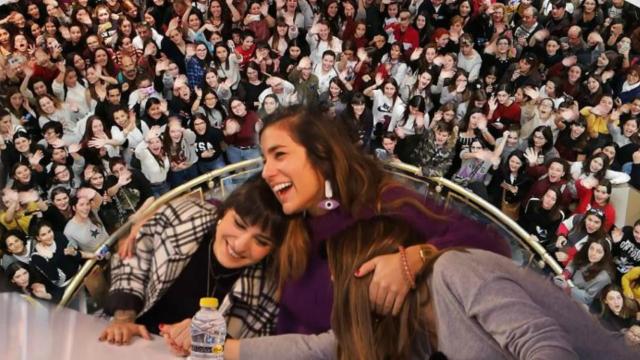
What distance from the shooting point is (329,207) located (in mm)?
4691

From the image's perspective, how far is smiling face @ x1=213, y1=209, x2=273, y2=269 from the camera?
15.5ft

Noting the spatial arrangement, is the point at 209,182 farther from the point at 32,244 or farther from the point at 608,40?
the point at 608,40

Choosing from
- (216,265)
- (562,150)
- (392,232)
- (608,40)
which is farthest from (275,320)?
(608,40)

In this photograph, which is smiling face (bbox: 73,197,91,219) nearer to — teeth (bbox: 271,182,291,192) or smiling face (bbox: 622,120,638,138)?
teeth (bbox: 271,182,291,192)

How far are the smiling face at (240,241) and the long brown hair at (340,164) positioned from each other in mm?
147

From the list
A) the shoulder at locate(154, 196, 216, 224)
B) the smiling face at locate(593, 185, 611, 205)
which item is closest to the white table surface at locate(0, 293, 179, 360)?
the shoulder at locate(154, 196, 216, 224)

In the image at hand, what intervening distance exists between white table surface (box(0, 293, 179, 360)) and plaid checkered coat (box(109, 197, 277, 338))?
198mm

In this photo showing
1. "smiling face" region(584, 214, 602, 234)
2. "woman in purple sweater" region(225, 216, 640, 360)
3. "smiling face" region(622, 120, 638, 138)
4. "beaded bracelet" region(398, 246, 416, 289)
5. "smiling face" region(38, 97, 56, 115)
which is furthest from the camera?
"smiling face" region(38, 97, 56, 115)

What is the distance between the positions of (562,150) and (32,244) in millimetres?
2475

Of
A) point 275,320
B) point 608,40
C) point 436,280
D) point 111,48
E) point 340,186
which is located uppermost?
point 608,40

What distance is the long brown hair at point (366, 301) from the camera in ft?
15.3

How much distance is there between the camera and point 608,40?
504 cm

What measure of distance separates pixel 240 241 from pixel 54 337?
105cm

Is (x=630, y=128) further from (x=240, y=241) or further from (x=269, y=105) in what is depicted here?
(x=240, y=241)
